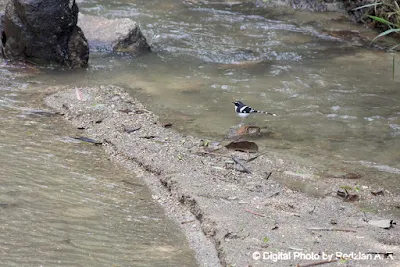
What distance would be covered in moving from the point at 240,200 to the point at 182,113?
8.83ft

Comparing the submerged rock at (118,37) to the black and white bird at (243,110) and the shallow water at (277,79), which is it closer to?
the shallow water at (277,79)

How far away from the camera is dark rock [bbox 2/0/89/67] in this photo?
8.50 meters

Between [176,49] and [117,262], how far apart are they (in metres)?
6.69

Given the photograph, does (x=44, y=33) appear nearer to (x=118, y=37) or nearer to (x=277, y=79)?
(x=118, y=37)

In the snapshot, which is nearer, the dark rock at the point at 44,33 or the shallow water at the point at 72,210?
the shallow water at the point at 72,210

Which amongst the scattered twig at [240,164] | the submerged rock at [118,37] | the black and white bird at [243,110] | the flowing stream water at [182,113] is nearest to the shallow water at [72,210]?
the flowing stream water at [182,113]

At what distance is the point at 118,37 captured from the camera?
9.75 m

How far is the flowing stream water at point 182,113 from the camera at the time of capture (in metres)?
4.07

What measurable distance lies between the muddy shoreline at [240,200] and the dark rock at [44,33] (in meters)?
2.05

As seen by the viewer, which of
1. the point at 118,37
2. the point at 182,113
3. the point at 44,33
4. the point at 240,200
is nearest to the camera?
the point at 240,200

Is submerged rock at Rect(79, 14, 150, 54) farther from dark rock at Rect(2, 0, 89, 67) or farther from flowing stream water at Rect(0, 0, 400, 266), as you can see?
dark rock at Rect(2, 0, 89, 67)

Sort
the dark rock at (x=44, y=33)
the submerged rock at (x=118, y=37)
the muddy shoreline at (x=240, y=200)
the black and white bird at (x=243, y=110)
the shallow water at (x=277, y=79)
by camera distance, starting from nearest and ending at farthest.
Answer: the muddy shoreline at (x=240, y=200)
the shallow water at (x=277, y=79)
the black and white bird at (x=243, y=110)
the dark rock at (x=44, y=33)
the submerged rock at (x=118, y=37)

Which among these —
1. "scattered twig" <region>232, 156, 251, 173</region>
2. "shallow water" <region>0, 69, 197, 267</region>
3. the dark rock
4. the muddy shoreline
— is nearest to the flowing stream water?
"shallow water" <region>0, 69, 197, 267</region>

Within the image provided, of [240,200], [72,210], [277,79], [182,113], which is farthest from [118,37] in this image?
[72,210]
